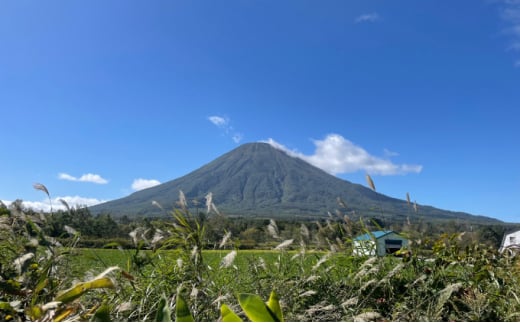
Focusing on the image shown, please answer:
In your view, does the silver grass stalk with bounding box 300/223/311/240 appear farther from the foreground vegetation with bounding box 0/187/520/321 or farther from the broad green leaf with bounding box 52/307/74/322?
the broad green leaf with bounding box 52/307/74/322

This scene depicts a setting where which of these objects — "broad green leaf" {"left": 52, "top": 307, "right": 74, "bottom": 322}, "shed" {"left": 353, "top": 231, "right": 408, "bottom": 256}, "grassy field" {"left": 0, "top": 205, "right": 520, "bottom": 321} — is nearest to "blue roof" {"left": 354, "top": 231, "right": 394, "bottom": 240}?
"shed" {"left": 353, "top": 231, "right": 408, "bottom": 256}

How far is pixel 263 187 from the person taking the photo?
15900cm

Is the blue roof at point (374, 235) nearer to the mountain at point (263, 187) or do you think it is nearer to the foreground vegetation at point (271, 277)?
the foreground vegetation at point (271, 277)

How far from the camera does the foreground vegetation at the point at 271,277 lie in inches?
80.1

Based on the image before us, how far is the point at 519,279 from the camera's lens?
266 centimetres

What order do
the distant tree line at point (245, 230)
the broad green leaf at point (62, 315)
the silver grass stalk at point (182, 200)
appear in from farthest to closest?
1. the distant tree line at point (245, 230)
2. the silver grass stalk at point (182, 200)
3. the broad green leaf at point (62, 315)

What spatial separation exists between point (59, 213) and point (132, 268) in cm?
80

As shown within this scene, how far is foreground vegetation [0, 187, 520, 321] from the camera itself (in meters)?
2.04

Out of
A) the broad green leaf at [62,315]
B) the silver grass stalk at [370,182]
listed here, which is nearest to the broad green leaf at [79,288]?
the broad green leaf at [62,315]

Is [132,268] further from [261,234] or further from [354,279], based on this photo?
[354,279]

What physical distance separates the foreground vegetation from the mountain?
117291mm

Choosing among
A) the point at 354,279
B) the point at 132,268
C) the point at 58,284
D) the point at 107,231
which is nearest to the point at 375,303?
the point at 354,279

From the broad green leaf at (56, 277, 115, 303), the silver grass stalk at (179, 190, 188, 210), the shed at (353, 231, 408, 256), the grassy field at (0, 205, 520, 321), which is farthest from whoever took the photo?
the shed at (353, 231, 408, 256)

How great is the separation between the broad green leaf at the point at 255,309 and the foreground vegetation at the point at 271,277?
46.2 inches
